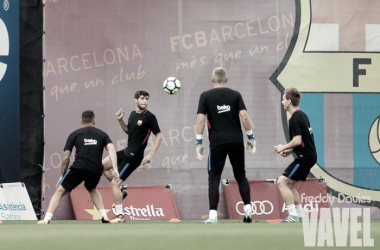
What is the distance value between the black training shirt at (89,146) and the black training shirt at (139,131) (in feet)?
2.71

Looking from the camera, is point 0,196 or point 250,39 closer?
point 0,196

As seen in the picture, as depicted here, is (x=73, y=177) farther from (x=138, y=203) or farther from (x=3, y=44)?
(x=3, y=44)

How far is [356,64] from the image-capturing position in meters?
11.4

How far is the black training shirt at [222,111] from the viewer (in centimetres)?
717

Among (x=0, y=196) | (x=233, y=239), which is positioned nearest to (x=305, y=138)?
(x=233, y=239)

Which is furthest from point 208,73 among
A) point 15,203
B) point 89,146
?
point 15,203

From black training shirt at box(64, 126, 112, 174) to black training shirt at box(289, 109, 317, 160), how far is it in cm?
270

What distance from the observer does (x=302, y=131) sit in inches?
304

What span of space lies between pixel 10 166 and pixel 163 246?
22.3 ft

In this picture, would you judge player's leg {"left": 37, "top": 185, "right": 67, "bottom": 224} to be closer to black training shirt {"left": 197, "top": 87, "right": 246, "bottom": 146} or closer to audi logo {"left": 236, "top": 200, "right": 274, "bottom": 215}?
black training shirt {"left": 197, "top": 87, "right": 246, "bottom": 146}

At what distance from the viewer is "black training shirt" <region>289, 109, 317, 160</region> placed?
764 cm

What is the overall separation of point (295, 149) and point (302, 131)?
0.99ft

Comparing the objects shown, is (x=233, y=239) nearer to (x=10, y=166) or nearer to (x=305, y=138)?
(x=305, y=138)

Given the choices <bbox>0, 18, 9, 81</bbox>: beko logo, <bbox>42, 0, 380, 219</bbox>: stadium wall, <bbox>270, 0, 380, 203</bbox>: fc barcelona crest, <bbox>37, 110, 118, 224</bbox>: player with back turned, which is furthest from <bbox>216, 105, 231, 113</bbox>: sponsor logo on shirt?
<bbox>0, 18, 9, 81</bbox>: beko logo
